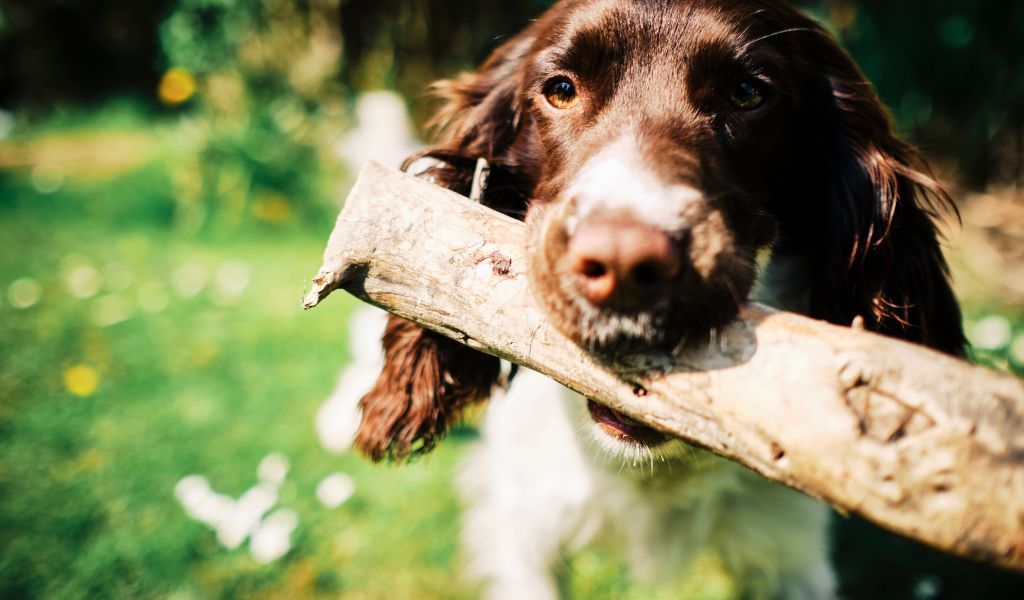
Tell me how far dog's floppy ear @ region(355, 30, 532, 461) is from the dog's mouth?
52 cm

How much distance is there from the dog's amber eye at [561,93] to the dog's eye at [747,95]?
0.40 m

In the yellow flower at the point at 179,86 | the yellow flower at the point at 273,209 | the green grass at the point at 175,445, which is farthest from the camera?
the yellow flower at the point at 179,86

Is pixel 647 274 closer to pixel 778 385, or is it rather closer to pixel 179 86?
pixel 778 385

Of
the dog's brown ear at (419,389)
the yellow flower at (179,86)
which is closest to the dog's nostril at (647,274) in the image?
the dog's brown ear at (419,389)

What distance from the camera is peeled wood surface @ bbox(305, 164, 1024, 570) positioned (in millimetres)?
896

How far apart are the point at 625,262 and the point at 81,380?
10.7 ft

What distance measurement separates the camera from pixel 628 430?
153 cm

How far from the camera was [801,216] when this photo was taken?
195cm

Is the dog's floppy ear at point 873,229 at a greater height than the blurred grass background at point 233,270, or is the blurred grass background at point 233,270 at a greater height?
Answer: the dog's floppy ear at point 873,229

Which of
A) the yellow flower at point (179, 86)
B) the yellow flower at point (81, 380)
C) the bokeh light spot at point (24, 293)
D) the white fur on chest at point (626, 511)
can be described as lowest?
the bokeh light spot at point (24, 293)

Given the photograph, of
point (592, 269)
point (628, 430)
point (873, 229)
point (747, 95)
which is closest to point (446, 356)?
point (628, 430)

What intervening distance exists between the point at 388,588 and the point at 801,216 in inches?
74.9

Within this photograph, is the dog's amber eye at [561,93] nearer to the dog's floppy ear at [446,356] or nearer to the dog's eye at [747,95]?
the dog's floppy ear at [446,356]

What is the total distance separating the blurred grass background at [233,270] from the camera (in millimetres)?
2521
